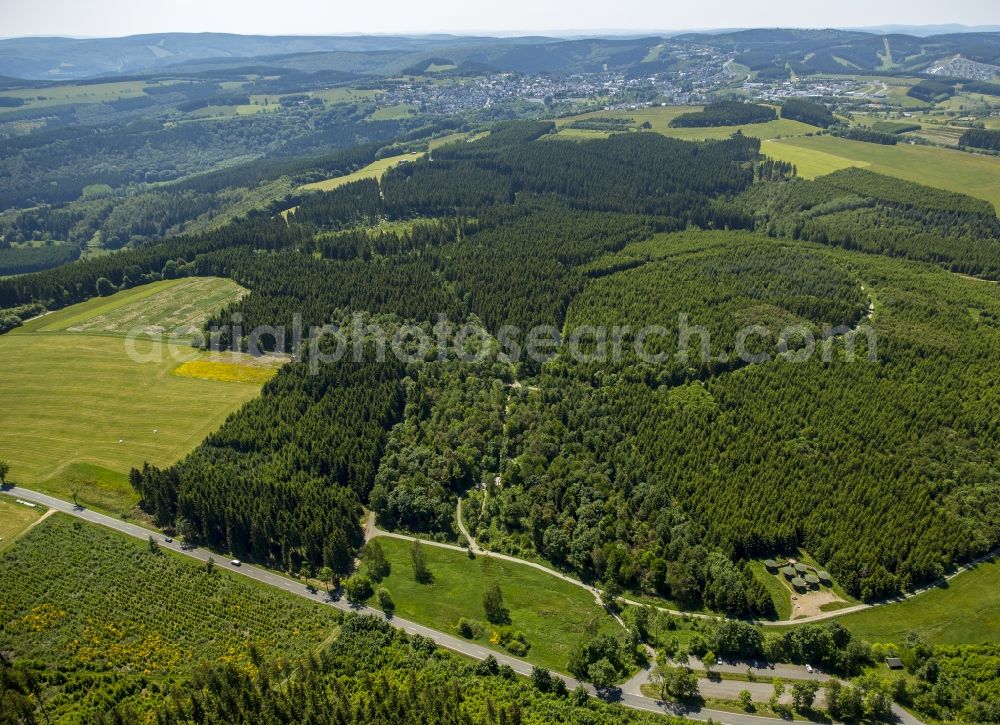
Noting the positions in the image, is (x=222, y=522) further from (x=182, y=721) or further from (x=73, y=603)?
(x=182, y=721)

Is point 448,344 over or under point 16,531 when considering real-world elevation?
over

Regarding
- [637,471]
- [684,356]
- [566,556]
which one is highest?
[684,356]

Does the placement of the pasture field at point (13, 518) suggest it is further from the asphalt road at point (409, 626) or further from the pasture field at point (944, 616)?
the pasture field at point (944, 616)

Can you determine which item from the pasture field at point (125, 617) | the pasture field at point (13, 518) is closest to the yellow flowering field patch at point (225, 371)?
the pasture field at point (13, 518)

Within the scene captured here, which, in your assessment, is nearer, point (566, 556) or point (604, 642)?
point (604, 642)

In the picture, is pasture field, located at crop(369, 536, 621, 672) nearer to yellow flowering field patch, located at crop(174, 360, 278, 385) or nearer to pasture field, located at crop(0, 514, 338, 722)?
pasture field, located at crop(0, 514, 338, 722)

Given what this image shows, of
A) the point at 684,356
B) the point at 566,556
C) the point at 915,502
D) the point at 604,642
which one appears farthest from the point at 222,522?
the point at 915,502
